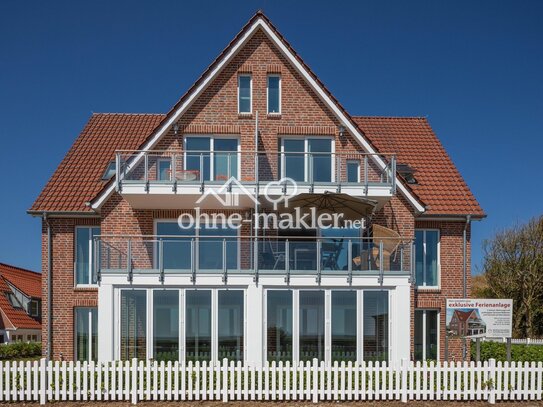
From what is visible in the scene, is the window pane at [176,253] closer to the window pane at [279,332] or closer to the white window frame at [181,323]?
the white window frame at [181,323]

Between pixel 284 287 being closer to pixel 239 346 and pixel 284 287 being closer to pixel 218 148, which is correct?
pixel 239 346

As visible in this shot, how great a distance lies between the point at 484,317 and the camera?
18.2 m

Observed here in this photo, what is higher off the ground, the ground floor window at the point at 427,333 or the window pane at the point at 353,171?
the window pane at the point at 353,171

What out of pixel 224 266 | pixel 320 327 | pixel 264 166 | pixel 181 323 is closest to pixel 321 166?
→ pixel 264 166

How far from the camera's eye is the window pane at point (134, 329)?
1845 centimetres

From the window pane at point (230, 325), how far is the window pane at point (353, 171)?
5125 millimetres

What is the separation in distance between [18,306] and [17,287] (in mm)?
1208

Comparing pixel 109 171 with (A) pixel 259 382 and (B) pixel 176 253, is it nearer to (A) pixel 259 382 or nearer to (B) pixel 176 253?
(B) pixel 176 253

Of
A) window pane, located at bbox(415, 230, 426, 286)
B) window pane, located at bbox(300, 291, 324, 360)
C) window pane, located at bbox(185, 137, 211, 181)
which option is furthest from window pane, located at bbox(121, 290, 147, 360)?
window pane, located at bbox(415, 230, 426, 286)

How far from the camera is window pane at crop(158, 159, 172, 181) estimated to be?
1972 centimetres

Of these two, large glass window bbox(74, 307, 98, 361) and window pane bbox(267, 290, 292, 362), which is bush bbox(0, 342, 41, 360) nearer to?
large glass window bbox(74, 307, 98, 361)

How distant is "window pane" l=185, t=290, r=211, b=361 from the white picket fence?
241 centimetres

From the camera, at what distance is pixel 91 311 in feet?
72.9

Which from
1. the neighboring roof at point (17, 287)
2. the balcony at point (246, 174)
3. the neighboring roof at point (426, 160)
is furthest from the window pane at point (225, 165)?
the neighboring roof at point (17, 287)
